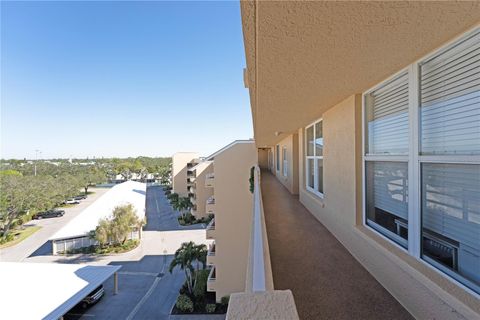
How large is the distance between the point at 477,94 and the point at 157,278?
55.4 feet

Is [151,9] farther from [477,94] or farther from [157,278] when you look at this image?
[157,278]

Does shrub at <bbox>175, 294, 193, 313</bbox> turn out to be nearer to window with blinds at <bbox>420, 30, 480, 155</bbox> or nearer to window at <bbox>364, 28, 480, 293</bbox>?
window at <bbox>364, 28, 480, 293</bbox>

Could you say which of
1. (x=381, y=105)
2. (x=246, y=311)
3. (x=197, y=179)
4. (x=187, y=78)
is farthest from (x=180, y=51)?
(x=246, y=311)

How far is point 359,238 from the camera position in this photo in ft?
9.66

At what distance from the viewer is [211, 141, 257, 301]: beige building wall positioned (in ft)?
42.4

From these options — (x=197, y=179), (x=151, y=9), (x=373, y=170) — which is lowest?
(x=197, y=179)

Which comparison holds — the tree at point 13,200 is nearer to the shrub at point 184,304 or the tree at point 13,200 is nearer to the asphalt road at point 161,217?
the asphalt road at point 161,217

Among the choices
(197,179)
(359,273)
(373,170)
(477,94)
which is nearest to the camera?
(477,94)

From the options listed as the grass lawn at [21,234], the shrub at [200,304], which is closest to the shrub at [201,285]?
the shrub at [200,304]

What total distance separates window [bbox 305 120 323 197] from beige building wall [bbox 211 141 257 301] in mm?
6917

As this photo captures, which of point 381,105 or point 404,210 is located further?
point 381,105

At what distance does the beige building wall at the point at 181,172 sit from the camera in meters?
35.7

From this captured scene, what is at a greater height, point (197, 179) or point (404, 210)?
point (404, 210)

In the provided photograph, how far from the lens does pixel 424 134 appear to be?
76.3 inches
